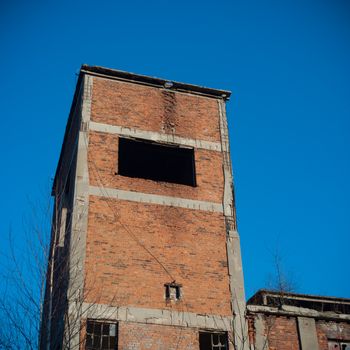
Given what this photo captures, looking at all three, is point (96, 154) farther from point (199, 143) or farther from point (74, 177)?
point (199, 143)

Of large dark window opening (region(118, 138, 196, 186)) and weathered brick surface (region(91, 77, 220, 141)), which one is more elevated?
weathered brick surface (region(91, 77, 220, 141))

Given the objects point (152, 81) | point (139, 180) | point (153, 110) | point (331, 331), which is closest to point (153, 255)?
point (139, 180)

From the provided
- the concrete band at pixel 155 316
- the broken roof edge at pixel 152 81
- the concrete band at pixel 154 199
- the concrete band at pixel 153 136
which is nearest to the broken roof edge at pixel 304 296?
the concrete band at pixel 155 316

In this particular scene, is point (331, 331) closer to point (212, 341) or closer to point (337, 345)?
point (337, 345)

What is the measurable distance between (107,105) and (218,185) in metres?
4.55

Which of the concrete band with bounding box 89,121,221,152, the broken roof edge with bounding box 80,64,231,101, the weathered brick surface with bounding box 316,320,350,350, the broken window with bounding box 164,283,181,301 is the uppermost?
the broken roof edge with bounding box 80,64,231,101

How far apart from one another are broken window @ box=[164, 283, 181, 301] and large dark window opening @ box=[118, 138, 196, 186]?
371 cm

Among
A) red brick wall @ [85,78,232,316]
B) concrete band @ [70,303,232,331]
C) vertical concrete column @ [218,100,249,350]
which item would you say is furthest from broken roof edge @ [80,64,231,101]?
concrete band @ [70,303,232,331]

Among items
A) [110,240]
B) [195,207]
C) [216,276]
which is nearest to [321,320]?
[216,276]

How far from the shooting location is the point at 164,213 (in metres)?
17.9

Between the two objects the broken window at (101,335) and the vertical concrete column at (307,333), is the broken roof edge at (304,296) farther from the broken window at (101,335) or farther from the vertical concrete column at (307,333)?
the broken window at (101,335)

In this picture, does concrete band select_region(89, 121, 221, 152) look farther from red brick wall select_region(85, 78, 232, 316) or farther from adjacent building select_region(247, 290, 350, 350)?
adjacent building select_region(247, 290, 350, 350)

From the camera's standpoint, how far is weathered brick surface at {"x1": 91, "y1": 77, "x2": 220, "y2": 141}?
64.0ft

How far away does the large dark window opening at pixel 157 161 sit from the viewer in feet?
64.6
